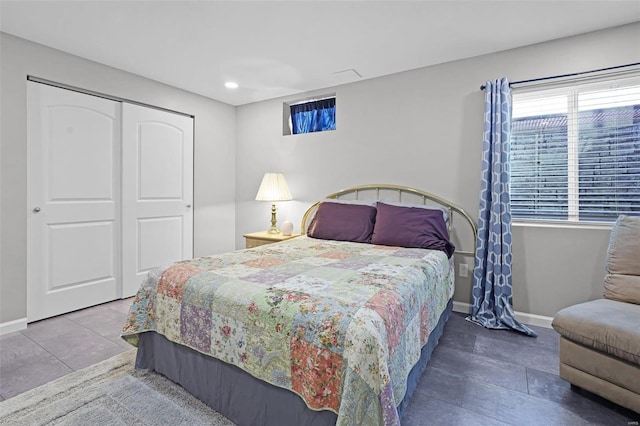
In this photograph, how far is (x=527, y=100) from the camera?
2807 mm

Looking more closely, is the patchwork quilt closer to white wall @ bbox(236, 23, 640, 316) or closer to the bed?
the bed

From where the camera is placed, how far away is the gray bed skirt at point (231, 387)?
52.9 inches

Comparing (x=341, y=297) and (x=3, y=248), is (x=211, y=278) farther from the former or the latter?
(x=3, y=248)

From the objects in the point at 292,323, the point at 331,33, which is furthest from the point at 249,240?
the point at 292,323

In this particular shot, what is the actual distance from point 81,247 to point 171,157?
1341mm

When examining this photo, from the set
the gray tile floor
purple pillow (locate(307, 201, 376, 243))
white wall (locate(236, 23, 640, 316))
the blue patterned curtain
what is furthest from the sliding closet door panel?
the blue patterned curtain

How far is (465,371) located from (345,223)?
5.10 ft

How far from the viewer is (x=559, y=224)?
8.76 feet

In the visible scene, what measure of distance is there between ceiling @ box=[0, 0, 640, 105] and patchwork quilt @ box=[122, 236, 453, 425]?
1.73 meters

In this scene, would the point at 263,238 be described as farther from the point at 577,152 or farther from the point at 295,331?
the point at 577,152

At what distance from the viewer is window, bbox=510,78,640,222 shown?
244 cm

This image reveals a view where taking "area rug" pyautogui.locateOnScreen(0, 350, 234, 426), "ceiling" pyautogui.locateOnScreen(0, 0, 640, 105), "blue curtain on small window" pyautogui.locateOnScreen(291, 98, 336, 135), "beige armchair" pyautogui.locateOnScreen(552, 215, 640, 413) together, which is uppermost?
"ceiling" pyautogui.locateOnScreen(0, 0, 640, 105)

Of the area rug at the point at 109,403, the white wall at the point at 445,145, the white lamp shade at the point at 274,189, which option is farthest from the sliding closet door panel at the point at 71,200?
the white wall at the point at 445,145

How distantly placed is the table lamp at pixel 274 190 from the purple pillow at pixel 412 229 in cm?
136
